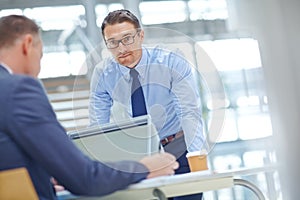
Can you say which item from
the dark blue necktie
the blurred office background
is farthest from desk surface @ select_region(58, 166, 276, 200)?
the blurred office background

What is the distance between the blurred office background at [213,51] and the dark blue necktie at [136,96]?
1.48 m

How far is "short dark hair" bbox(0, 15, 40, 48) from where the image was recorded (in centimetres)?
144

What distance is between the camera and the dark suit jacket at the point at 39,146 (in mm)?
1220

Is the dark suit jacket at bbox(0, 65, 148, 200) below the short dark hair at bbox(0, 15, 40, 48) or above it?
below

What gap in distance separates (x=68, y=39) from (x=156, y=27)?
754 mm

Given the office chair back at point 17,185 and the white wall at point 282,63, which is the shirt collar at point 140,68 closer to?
the office chair back at point 17,185

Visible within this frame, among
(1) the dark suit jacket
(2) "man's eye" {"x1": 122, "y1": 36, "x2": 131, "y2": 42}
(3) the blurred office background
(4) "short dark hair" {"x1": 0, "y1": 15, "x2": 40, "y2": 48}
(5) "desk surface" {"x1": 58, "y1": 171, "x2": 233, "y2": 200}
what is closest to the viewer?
(1) the dark suit jacket

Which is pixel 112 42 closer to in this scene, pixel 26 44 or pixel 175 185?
pixel 26 44

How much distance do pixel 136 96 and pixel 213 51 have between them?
71.4 inches

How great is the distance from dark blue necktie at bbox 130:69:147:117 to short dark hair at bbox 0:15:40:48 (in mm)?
866

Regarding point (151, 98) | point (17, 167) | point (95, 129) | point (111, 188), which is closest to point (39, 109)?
point (17, 167)

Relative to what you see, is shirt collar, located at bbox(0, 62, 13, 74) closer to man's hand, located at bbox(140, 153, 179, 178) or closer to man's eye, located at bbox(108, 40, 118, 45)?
man's hand, located at bbox(140, 153, 179, 178)

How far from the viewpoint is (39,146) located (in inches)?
48.0

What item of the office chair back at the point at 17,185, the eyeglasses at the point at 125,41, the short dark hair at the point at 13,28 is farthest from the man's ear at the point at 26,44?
the eyeglasses at the point at 125,41
